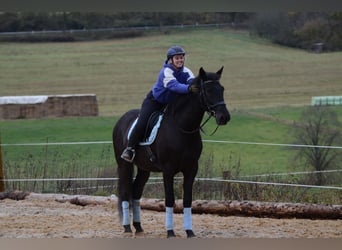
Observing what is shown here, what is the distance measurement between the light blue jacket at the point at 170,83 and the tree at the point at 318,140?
270cm

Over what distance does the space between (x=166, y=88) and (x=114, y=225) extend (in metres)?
1.49

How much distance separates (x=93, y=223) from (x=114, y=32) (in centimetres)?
194

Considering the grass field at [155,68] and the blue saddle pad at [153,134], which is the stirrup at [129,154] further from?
the grass field at [155,68]

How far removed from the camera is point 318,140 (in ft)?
27.3

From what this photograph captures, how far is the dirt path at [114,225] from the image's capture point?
20.2 ft

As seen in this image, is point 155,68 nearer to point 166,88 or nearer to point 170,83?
point 166,88

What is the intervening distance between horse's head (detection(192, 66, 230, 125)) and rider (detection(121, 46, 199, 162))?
66 mm

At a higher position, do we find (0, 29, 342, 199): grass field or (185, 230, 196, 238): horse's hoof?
(0, 29, 342, 199): grass field

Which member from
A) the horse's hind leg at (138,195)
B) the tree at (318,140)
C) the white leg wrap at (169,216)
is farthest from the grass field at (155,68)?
the white leg wrap at (169,216)

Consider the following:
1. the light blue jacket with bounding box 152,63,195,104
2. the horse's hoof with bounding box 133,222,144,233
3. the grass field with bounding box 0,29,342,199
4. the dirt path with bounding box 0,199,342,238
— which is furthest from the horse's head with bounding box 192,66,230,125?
the grass field with bounding box 0,29,342,199

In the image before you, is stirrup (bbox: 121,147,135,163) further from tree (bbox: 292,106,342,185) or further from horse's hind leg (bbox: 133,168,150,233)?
tree (bbox: 292,106,342,185)

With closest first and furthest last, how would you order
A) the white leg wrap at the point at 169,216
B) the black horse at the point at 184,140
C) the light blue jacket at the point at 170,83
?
1. the black horse at the point at 184,140
2. the light blue jacket at the point at 170,83
3. the white leg wrap at the point at 169,216

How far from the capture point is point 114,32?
24.4 feet

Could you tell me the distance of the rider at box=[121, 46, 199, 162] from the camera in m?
5.57
